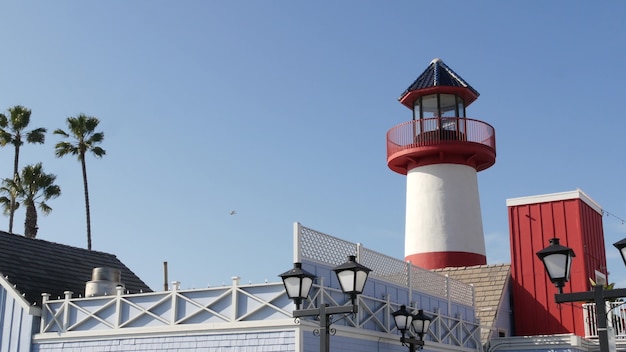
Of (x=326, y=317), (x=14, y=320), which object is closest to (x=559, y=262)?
(x=326, y=317)

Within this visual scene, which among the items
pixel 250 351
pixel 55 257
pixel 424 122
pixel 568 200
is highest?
pixel 424 122

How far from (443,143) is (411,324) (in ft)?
30.9

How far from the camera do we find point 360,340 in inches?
582

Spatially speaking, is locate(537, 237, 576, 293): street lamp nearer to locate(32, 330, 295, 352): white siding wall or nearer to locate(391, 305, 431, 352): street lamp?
locate(32, 330, 295, 352): white siding wall

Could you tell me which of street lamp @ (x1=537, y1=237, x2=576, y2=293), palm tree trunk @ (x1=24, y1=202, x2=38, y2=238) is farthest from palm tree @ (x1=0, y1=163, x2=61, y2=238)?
street lamp @ (x1=537, y1=237, x2=576, y2=293)

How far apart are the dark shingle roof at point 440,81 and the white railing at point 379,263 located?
7.76 meters

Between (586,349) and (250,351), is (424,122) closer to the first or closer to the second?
(586,349)

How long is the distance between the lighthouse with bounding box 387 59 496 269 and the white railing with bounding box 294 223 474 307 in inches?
166

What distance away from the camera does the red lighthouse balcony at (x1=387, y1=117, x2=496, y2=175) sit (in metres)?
24.6

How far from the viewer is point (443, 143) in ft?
80.1

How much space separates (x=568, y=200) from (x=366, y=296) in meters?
9.19

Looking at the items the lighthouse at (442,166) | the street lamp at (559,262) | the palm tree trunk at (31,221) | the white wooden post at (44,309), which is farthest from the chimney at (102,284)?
the palm tree trunk at (31,221)

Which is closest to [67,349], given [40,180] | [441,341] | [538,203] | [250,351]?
[250,351]

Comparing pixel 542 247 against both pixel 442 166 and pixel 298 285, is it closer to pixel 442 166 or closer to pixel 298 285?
pixel 442 166
